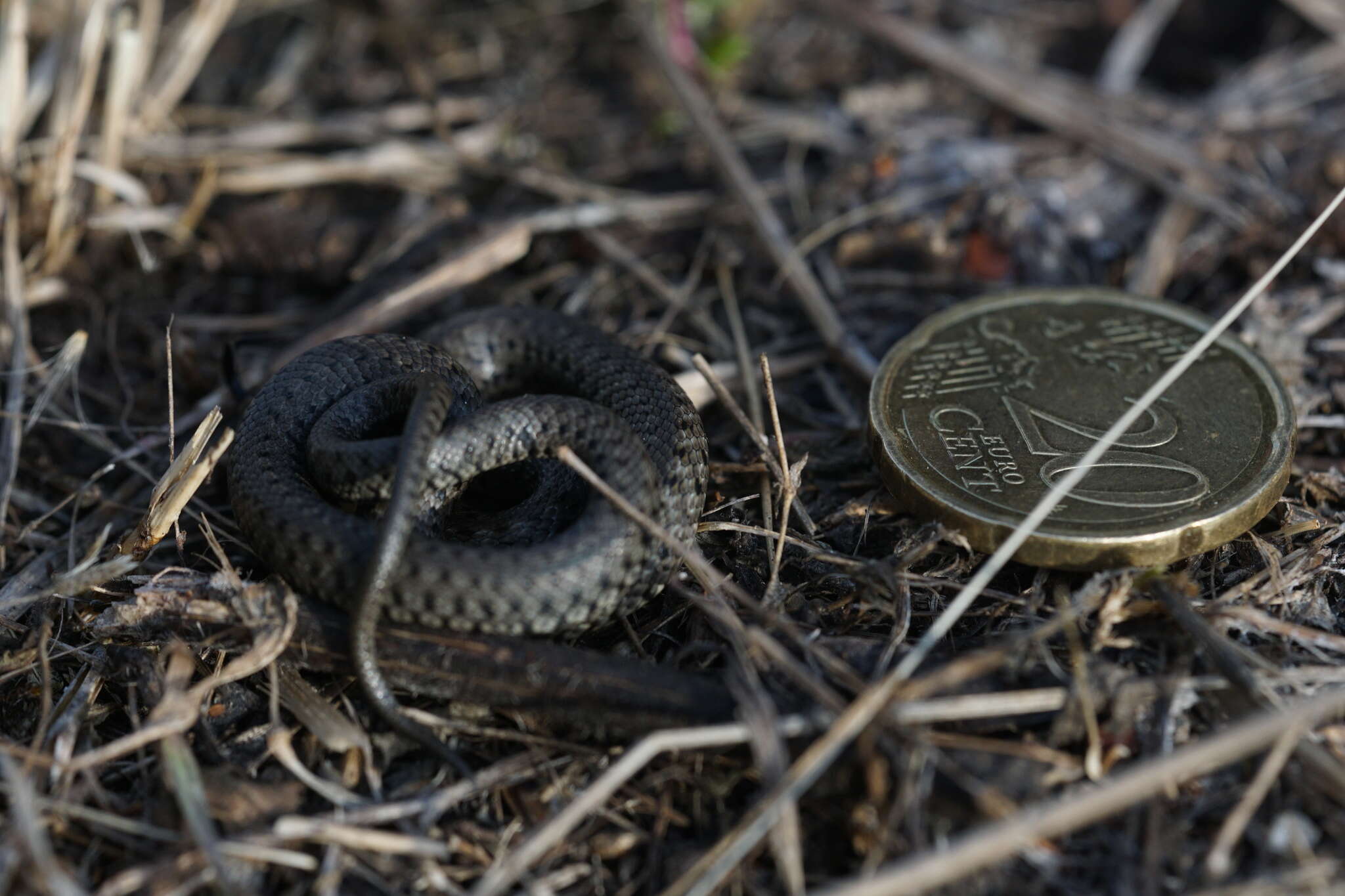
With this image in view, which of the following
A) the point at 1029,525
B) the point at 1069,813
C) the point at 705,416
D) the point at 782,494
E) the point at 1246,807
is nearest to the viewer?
the point at 1069,813

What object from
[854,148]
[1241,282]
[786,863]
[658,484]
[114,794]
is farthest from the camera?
[854,148]

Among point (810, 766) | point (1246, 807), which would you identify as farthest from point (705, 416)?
point (1246, 807)

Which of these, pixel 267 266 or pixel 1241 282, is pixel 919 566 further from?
pixel 267 266

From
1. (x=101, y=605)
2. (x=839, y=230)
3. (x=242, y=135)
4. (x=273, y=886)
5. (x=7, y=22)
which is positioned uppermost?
(x=7, y=22)

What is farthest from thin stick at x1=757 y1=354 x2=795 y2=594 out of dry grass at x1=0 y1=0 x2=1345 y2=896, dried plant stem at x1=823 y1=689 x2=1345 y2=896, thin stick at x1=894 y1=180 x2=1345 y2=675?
dried plant stem at x1=823 y1=689 x2=1345 y2=896

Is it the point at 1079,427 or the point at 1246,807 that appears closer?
the point at 1246,807

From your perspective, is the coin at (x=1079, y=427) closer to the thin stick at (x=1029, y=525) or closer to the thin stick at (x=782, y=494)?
the thin stick at (x=1029, y=525)

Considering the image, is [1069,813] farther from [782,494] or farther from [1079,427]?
[1079,427]

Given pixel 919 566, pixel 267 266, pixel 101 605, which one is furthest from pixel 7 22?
pixel 919 566
